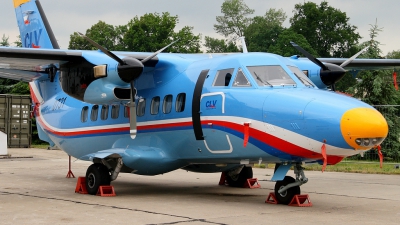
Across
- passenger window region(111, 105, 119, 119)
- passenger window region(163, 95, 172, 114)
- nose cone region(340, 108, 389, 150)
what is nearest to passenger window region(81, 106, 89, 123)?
passenger window region(111, 105, 119, 119)

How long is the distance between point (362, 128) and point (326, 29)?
67.8 m

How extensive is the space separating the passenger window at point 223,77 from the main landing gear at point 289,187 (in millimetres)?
2263

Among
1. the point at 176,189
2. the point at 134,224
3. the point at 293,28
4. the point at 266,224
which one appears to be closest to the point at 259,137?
the point at 266,224

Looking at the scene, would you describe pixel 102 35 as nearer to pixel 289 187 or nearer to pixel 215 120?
pixel 215 120

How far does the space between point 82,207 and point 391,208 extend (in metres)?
5.99

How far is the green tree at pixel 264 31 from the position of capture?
262ft

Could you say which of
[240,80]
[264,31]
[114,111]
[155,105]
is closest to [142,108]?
[155,105]

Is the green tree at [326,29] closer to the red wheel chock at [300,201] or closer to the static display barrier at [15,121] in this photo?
the static display barrier at [15,121]

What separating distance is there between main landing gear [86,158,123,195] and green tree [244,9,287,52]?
2521 inches

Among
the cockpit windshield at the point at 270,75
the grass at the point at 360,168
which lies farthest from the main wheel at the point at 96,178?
the grass at the point at 360,168

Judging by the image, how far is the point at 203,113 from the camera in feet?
40.0

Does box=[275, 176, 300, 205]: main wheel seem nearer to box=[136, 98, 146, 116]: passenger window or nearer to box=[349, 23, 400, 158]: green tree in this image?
box=[136, 98, 146, 116]: passenger window

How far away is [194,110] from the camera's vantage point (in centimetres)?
1241

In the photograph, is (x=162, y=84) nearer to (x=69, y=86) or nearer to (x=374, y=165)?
(x=69, y=86)
